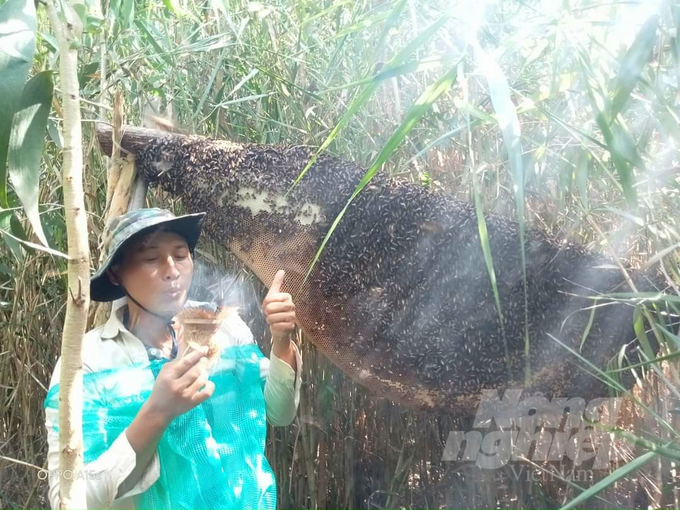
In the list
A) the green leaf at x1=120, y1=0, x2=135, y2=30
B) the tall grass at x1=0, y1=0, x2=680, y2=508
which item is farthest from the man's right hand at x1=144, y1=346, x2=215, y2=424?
the green leaf at x1=120, y1=0, x2=135, y2=30

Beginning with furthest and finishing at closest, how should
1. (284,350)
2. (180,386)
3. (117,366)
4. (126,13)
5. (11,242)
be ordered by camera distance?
(11,242) < (126,13) < (284,350) < (117,366) < (180,386)

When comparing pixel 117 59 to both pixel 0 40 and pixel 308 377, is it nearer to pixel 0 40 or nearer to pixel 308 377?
pixel 308 377

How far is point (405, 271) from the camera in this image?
1.90m

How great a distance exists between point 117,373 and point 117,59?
1417 millimetres

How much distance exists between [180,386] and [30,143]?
0.57 metres

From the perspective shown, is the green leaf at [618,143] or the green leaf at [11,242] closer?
the green leaf at [618,143]

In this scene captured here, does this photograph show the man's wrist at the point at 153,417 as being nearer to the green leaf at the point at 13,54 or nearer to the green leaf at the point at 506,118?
the green leaf at the point at 13,54

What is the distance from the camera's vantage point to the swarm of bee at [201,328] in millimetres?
1309

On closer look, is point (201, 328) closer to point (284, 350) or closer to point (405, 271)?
point (284, 350)

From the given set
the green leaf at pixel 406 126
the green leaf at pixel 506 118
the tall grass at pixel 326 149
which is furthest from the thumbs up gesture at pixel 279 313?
the tall grass at pixel 326 149

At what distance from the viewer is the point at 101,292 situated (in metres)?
1.64

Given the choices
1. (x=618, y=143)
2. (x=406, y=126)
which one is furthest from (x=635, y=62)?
(x=406, y=126)

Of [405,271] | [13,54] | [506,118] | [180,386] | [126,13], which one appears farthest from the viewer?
[126,13]

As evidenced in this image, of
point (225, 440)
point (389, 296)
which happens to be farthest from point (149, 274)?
point (389, 296)
